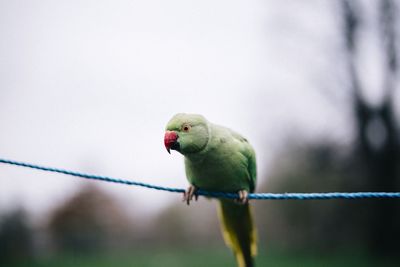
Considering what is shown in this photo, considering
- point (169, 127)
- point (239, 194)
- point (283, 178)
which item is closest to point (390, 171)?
point (283, 178)

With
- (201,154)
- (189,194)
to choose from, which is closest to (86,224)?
(189,194)

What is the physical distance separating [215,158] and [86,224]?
17876mm

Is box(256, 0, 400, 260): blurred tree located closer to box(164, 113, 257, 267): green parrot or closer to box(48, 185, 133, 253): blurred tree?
box(164, 113, 257, 267): green parrot

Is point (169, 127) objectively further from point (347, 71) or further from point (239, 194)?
point (347, 71)

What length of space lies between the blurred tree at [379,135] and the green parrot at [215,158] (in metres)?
8.50

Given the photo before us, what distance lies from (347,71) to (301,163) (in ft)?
15.8

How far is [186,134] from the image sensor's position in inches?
91.0

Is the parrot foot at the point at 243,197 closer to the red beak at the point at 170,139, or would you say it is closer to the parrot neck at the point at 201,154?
the parrot neck at the point at 201,154

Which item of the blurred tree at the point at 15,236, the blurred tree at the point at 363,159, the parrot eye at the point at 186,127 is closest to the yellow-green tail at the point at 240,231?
the parrot eye at the point at 186,127

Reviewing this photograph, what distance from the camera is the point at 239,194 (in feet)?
8.70

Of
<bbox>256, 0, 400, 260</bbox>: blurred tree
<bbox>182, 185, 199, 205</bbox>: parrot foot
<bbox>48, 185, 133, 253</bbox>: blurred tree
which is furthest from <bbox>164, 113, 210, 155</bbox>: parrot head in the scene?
<bbox>48, 185, 133, 253</bbox>: blurred tree

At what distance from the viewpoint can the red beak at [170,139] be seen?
7.36 ft

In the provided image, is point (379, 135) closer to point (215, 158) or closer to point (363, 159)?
point (363, 159)

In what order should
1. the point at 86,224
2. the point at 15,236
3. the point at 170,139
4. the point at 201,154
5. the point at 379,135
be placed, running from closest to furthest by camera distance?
1. the point at 170,139
2. the point at 201,154
3. the point at 379,135
4. the point at 15,236
5. the point at 86,224
